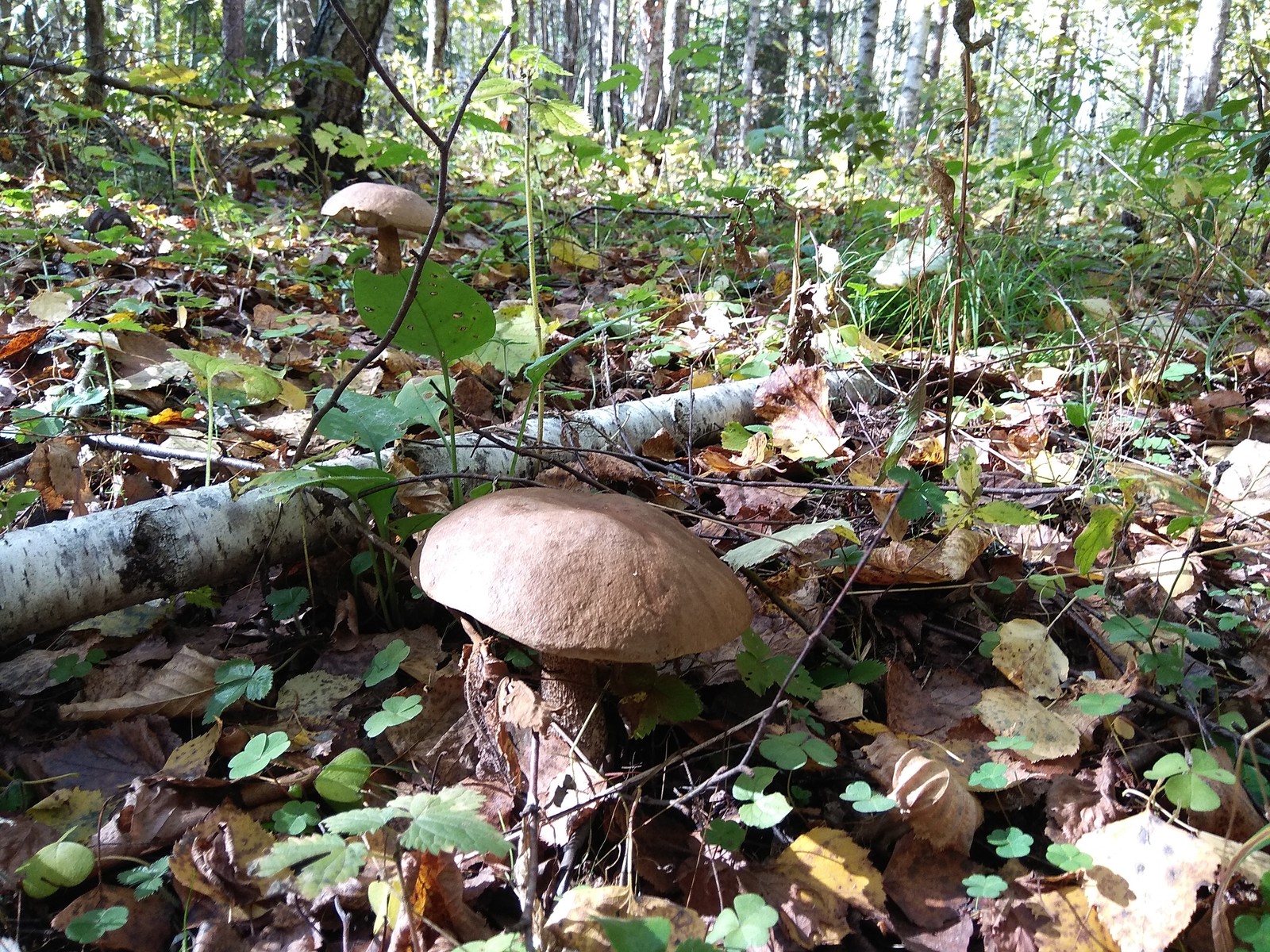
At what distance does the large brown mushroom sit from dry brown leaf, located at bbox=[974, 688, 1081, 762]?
641 mm

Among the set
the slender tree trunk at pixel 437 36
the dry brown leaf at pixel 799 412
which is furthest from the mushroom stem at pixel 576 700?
the slender tree trunk at pixel 437 36

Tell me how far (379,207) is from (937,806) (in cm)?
402

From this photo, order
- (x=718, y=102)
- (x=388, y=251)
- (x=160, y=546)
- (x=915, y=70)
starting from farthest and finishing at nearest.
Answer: (x=718, y=102), (x=915, y=70), (x=388, y=251), (x=160, y=546)

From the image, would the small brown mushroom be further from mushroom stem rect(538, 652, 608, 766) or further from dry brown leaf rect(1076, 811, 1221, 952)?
dry brown leaf rect(1076, 811, 1221, 952)

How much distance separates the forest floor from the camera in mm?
1295

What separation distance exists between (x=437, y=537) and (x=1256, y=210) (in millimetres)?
4701

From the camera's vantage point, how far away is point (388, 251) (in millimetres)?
4605

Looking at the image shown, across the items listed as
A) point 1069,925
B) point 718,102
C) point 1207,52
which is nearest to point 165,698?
point 1069,925

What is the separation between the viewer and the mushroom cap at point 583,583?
1290mm

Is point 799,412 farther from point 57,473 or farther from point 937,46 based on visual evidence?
point 937,46

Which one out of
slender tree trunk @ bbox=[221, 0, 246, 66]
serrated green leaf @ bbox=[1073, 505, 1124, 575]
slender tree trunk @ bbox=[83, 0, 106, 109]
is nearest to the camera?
serrated green leaf @ bbox=[1073, 505, 1124, 575]

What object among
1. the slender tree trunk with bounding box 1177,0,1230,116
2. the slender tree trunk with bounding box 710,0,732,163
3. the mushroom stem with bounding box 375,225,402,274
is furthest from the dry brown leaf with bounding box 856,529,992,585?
the slender tree trunk with bounding box 1177,0,1230,116

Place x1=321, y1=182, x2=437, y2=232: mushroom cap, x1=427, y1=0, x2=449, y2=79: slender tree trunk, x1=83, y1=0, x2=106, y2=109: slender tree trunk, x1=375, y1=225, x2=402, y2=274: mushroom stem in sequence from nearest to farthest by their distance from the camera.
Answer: x1=321, y1=182, x2=437, y2=232: mushroom cap → x1=375, y1=225, x2=402, y2=274: mushroom stem → x1=83, y1=0, x2=106, y2=109: slender tree trunk → x1=427, y1=0, x2=449, y2=79: slender tree trunk

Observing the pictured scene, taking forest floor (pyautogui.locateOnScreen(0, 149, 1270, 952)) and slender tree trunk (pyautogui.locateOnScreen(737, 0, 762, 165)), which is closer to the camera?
forest floor (pyautogui.locateOnScreen(0, 149, 1270, 952))
